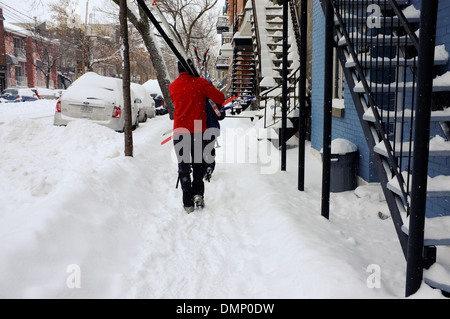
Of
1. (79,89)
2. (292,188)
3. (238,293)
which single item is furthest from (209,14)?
(238,293)

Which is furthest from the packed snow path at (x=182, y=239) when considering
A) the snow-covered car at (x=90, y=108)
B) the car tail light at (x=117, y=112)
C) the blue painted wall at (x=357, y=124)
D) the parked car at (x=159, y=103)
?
the parked car at (x=159, y=103)

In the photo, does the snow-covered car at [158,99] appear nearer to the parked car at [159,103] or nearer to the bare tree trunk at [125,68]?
the parked car at [159,103]

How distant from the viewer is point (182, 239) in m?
4.29

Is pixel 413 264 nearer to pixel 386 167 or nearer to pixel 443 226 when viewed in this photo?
pixel 443 226

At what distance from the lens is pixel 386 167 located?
327cm

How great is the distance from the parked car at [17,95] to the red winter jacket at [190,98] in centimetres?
3180

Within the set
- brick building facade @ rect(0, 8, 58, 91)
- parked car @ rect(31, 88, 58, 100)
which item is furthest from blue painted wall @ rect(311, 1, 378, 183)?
brick building facade @ rect(0, 8, 58, 91)

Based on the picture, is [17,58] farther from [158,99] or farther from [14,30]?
[158,99]

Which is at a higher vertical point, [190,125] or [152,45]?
[152,45]

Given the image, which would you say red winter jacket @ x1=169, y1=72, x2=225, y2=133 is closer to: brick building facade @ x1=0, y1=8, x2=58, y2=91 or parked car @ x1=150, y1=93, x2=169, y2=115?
parked car @ x1=150, y1=93, x2=169, y2=115

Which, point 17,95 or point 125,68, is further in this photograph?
point 17,95

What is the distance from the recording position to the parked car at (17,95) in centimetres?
3272

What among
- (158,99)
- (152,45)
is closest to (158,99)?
(158,99)

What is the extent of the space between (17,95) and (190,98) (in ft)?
109
